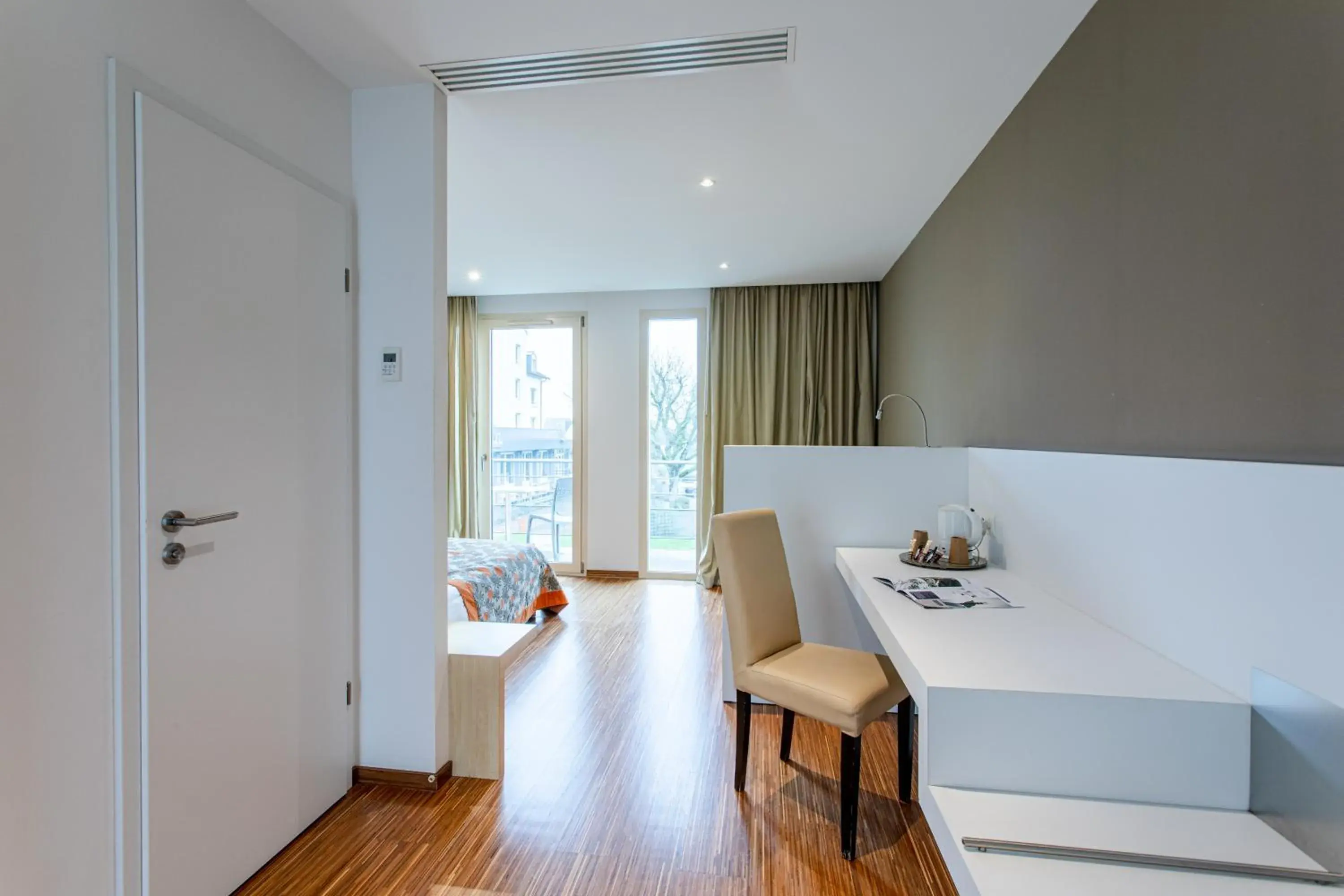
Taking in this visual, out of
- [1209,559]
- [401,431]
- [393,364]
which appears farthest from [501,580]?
[1209,559]

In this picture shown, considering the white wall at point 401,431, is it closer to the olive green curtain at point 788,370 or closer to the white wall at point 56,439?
the white wall at point 56,439

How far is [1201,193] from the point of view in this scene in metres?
1.33

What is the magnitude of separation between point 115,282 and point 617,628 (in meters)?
3.22

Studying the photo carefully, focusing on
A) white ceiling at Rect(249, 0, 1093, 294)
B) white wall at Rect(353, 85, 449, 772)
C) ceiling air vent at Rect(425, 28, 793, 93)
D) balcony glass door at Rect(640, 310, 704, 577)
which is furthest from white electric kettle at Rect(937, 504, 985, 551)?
balcony glass door at Rect(640, 310, 704, 577)

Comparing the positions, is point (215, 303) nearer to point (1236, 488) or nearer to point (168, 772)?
point (168, 772)

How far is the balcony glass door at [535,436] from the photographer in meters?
5.61

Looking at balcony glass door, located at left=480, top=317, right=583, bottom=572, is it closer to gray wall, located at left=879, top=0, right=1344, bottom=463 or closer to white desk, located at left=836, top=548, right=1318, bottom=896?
gray wall, located at left=879, top=0, right=1344, bottom=463

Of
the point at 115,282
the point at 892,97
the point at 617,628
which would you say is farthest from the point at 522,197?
the point at 617,628

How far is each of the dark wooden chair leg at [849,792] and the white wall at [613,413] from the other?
3.79 metres

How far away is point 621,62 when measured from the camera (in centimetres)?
206

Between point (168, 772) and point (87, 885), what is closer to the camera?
point (87, 885)

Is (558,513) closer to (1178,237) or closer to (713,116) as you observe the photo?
(713,116)

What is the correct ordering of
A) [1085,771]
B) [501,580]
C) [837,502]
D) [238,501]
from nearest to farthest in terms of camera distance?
[1085,771] < [238,501] < [837,502] < [501,580]

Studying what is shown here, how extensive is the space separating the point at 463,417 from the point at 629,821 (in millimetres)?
4306
